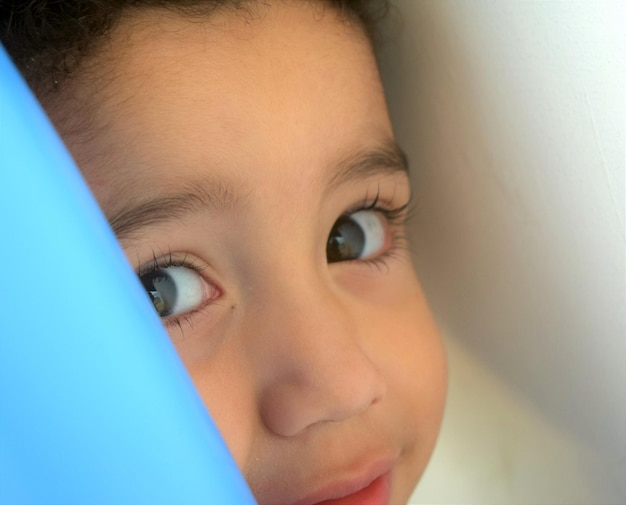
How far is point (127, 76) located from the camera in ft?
1.71

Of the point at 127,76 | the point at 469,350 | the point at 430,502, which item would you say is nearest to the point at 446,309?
the point at 469,350

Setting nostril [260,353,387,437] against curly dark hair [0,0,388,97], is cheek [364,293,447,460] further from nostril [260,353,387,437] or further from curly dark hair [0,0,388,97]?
curly dark hair [0,0,388,97]

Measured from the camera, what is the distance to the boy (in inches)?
20.5

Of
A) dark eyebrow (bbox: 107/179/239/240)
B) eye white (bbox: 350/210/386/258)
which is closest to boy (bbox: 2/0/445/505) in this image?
dark eyebrow (bbox: 107/179/239/240)

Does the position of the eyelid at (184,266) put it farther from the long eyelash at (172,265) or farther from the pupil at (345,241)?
the pupil at (345,241)

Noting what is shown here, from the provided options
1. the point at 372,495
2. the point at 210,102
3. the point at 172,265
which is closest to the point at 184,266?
the point at 172,265

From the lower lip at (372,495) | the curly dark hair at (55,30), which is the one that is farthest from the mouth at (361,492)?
the curly dark hair at (55,30)

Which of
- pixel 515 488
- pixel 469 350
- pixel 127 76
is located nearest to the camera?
pixel 127 76

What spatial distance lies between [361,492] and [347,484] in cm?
3

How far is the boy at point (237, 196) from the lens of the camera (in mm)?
520

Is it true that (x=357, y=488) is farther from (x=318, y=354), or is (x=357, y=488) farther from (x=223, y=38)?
(x=223, y=38)

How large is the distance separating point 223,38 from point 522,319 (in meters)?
0.36

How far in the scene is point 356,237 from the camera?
0.69 metres

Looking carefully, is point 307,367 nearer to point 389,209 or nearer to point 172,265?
point 172,265
